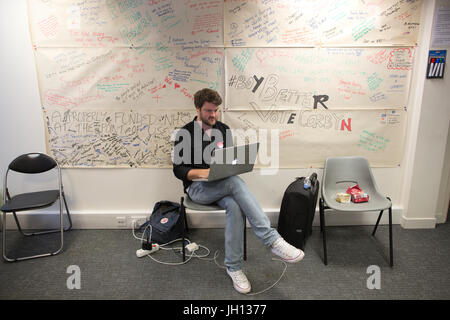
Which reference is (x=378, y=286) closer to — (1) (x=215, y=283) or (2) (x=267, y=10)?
(1) (x=215, y=283)

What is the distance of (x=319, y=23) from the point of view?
2250mm

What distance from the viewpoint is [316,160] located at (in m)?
2.51

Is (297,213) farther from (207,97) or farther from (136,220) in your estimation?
(136,220)

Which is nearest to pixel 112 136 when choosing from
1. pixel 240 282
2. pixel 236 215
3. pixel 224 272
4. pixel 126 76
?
pixel 126 76

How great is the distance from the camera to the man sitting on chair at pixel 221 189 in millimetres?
1815

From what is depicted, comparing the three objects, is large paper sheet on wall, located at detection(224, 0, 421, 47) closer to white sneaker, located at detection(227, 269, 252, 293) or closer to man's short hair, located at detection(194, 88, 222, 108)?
man's short hair, located at detection(194, 88, 222, 108)

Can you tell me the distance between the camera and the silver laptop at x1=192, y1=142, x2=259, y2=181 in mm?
1695

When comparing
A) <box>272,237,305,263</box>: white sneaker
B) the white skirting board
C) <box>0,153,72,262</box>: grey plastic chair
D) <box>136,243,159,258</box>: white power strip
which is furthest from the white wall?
<box>272,237,305,263</box>: white sneaker

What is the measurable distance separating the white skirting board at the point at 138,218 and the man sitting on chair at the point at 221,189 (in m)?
0.61

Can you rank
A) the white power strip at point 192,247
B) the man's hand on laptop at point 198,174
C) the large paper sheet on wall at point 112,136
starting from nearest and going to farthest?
the man's hand on laptop at point 198,174 < the white power strip at point 192,247 < the large paper sheet on wall at point 112,136

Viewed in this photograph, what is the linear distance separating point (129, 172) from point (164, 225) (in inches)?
24.1

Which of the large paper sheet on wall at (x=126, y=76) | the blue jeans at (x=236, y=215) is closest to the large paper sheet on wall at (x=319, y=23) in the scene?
the large paper sheet on wall at (x=126, y=76)

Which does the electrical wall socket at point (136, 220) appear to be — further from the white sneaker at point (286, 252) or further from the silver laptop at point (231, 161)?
the white sneaker at point (286, 252)
